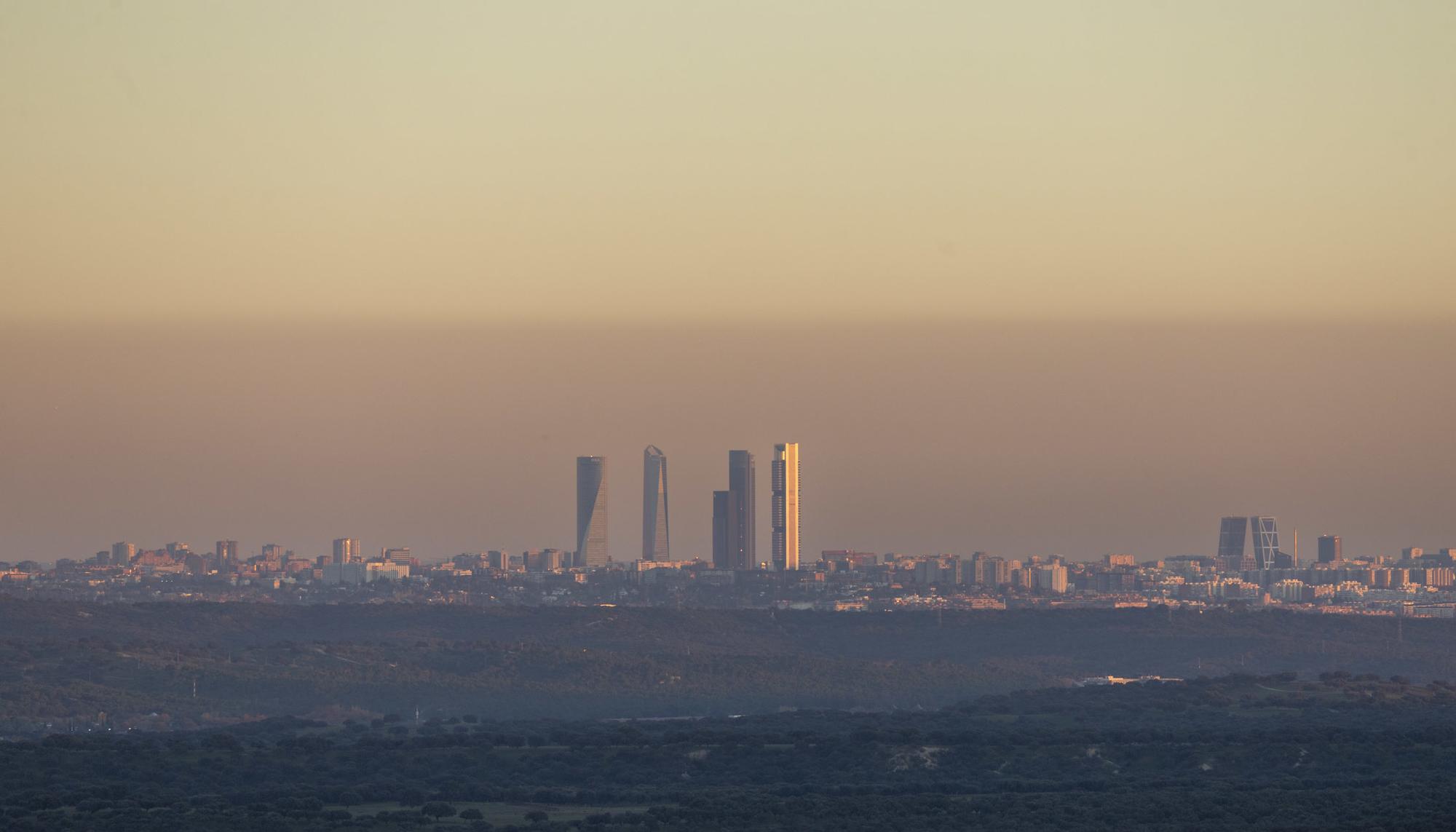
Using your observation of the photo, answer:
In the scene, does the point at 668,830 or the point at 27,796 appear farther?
the point at 27,796

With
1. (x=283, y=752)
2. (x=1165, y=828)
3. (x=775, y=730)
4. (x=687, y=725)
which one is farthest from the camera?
(x=687, y=725)

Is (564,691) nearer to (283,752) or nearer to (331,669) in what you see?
(331,669)

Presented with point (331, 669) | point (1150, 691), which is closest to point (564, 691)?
point (331, 669)

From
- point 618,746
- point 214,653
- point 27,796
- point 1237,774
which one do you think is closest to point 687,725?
point 618,746

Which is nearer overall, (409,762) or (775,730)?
(409,762)

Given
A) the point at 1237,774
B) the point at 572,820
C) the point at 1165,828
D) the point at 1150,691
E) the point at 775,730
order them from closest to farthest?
the point at 1165,828
the point at 572,820
the point at 1237,774
the point at 775,730
the point at 1150,691

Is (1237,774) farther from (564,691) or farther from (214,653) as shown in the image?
(214,653)

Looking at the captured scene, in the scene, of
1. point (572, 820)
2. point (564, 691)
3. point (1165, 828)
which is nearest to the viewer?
point (1165, 828)

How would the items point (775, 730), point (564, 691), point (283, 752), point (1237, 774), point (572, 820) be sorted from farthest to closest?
point (564, 691) < point (775, 730) < point (283, 752) < point (1237, 774) < point (572, 820)
